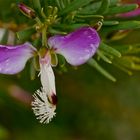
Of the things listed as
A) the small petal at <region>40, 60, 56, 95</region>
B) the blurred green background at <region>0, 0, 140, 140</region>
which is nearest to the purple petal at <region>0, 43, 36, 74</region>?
the small petal at <region>40, 60, 56, 95</region>

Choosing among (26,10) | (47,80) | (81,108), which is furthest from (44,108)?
(81,108)

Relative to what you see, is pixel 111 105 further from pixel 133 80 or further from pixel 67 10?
pixel 67 10

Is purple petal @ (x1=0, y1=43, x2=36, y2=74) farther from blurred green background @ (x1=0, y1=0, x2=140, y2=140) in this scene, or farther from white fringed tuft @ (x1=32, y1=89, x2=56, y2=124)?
blurred green background @ (x1=0, y1=0, x2=140, y2=140)

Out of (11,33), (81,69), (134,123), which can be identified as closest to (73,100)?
(81,69)

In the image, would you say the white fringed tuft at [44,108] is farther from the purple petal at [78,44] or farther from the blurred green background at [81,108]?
the blurred green background at [81,108]

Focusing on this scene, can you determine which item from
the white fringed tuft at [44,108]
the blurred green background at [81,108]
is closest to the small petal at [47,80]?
the white fringed tuft at [44,108]

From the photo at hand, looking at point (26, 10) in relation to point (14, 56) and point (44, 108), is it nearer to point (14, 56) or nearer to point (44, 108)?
point (14, 56)

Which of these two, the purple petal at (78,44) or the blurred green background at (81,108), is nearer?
the purple petal at (78,44)
